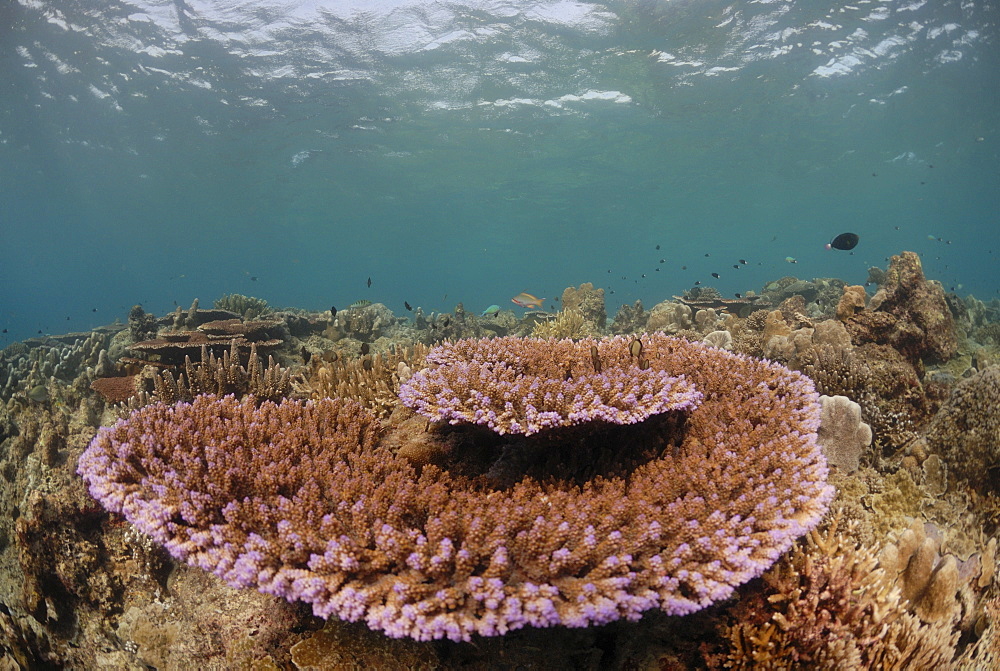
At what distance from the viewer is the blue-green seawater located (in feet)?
71.6

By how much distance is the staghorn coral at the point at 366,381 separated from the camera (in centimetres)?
505

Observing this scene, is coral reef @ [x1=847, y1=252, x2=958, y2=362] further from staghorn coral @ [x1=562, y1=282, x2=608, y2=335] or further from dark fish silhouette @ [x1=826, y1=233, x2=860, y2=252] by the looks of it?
staghorn coral @ [x1=562, y1=282, x2=608, y2=335]

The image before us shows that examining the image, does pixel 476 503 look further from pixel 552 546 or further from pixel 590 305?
pixel 590 305

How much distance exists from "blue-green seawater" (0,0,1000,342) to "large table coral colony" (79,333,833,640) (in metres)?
10.2

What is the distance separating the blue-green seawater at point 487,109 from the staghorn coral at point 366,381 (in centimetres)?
702

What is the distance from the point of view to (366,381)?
547 centimetres

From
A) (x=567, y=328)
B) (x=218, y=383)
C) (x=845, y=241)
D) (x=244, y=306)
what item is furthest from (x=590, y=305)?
(x=218, y=383)

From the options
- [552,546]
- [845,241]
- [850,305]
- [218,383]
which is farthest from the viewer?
[845,241]

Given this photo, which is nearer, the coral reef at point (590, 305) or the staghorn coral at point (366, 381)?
the staghorn coral at point (366, 381)

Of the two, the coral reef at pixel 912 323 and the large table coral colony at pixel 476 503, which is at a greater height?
the coral reef at pixel 912 323

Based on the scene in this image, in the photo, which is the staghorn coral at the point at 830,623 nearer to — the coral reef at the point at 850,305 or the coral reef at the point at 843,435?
the coral reef at the point at 843,435

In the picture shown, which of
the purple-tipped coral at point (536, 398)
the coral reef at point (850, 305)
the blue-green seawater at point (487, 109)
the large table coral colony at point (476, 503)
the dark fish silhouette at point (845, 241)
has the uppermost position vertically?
the blue-green seawater at point (487, 109)

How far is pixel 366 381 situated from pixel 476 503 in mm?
3186

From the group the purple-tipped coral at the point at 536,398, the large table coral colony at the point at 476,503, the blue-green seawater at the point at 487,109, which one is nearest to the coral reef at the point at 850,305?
the large table coral colony at the point at 476,503
